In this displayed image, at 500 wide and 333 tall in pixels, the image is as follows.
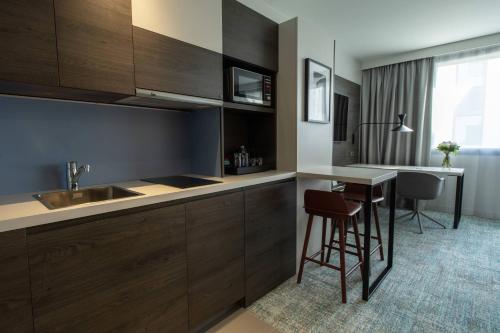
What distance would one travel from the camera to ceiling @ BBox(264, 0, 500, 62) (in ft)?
8.97

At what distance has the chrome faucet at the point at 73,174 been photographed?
1.53 metres

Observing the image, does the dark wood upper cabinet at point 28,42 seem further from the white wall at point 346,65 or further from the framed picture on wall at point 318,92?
the white wall at point 346,65

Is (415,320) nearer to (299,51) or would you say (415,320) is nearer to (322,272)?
(322,272)

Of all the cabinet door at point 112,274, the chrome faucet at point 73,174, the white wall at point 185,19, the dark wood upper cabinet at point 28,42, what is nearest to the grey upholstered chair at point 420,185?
the white wall at point 185,19

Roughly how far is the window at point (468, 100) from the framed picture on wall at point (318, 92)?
267 centimetres

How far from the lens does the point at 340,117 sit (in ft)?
13.5

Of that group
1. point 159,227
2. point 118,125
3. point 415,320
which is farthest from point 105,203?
point 415,320

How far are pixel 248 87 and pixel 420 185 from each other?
2751 mm

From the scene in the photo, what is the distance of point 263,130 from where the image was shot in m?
2.41

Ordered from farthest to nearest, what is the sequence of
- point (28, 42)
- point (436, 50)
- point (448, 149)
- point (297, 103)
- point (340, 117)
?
point (340, 117)
point (436, 50)
point (448, 149)
point (297, 103)
point (28, 42)

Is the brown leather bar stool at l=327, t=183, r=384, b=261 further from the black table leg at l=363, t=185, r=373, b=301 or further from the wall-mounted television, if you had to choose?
the wall-mounted television

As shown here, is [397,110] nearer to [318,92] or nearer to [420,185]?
[420,185]

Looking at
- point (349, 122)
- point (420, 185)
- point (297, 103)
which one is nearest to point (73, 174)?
point (297, 103)

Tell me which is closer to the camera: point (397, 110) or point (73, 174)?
point (73, 174)
